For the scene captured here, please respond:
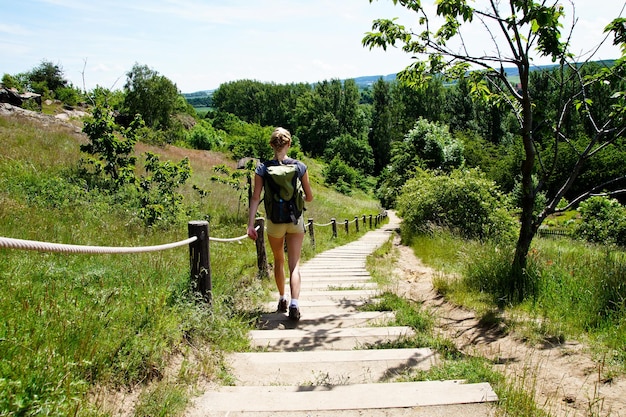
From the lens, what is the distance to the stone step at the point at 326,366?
3092 mm

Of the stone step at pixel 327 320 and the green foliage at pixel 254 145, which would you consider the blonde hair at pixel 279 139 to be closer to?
the stone step at pixel 327 320

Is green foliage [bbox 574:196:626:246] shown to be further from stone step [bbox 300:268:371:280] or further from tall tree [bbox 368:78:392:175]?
tall tree [bbox 368:78:392:175]

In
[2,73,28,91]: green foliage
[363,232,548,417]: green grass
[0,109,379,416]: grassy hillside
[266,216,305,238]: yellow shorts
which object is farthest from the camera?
[2,73,28,91]: green foliage

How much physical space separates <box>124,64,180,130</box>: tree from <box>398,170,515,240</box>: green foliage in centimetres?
3726

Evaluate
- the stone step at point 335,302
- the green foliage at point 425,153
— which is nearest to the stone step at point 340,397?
the stone step at point 335,302

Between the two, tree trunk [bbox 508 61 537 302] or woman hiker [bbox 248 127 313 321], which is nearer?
woman hiker [bbox 248 127 313 321]

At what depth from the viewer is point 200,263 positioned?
12.9 ft

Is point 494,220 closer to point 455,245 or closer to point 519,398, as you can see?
point 455,245

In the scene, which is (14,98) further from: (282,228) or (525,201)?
(525,201)

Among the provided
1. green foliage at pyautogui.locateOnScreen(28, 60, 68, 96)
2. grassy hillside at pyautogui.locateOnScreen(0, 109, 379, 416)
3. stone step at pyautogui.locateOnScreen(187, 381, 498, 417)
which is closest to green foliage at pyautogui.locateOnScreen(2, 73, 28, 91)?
green foliage at pyautogui.locateOnScreen(28, 60, 68, 96)

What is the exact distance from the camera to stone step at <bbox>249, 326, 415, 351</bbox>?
12.7ft

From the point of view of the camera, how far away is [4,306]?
2584 millimetres

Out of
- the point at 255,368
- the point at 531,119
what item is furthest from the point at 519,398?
the point at 531,119

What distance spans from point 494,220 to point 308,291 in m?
9.09
